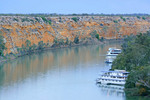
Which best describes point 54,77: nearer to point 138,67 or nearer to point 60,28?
point 138,67

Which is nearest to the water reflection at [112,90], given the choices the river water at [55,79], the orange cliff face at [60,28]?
the river water at [55,79]

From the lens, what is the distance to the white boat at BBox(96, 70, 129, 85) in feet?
78.0

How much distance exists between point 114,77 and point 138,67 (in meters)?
1.85

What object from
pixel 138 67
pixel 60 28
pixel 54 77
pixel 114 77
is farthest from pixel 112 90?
pixel 60 28

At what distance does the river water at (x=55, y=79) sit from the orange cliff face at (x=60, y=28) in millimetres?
6173

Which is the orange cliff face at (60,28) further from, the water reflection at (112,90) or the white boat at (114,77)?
the water reflection at (112,90)

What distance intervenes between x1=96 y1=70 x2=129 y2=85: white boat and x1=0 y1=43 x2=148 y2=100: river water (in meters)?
0.64

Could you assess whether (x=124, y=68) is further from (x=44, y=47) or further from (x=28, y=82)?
(x=44, y=47)

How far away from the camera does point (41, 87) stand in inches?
931

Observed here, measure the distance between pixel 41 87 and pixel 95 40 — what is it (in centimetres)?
3128

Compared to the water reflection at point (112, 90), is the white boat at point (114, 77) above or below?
above

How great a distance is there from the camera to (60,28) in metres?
53.3

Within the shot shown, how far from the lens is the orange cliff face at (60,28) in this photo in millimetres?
43062

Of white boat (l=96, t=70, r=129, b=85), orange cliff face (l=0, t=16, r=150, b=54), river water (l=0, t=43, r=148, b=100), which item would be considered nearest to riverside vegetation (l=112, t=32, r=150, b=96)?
white boat (l=96, t=70, r=129, b=85)
